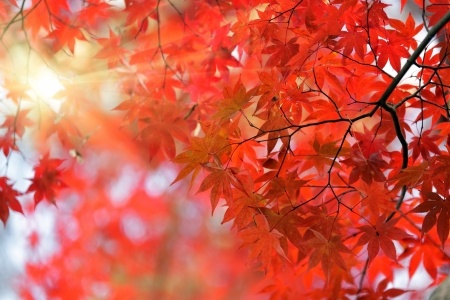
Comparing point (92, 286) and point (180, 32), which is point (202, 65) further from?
point (92, 286)

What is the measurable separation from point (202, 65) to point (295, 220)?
1.06 meters

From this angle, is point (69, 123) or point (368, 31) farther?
point (69, 123)

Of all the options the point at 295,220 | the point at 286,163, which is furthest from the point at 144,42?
the point at 295,220

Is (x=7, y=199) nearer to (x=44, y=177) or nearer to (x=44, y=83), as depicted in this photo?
(x=44, y=177)

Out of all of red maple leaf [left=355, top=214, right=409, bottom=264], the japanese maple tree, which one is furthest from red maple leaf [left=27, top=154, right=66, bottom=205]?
red maple leaf [left=355, top=214, right=409, bottom=264]

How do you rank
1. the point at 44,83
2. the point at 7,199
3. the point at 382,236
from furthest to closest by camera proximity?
the point at 44,83 → the point at 7,199 → the point at 382,236

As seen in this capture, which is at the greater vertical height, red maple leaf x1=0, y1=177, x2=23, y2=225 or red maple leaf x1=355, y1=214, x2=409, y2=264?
red maple leaf x1=0, y1=177, x2=23, y2=225

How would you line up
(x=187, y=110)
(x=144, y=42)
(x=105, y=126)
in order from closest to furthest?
(x=187, y=110) < (x=144, y=42) < (x=105, y=126)

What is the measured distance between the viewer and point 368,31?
5.00ft

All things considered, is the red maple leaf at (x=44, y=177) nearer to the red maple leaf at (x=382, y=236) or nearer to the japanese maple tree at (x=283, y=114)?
the japanese maple tree at (x=283, y=114)

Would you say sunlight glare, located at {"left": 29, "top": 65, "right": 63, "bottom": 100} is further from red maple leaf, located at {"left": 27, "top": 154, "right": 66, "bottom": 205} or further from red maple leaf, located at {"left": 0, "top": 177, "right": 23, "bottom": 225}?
red maple leaf, located at {"left": 0, "top": 177, "right": 23, "bottom": 225}

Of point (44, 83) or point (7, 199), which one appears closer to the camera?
point (7, 199)

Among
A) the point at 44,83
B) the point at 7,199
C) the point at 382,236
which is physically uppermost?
the point at 44,83

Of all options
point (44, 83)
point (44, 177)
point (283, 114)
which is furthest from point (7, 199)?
point (283, 114)
